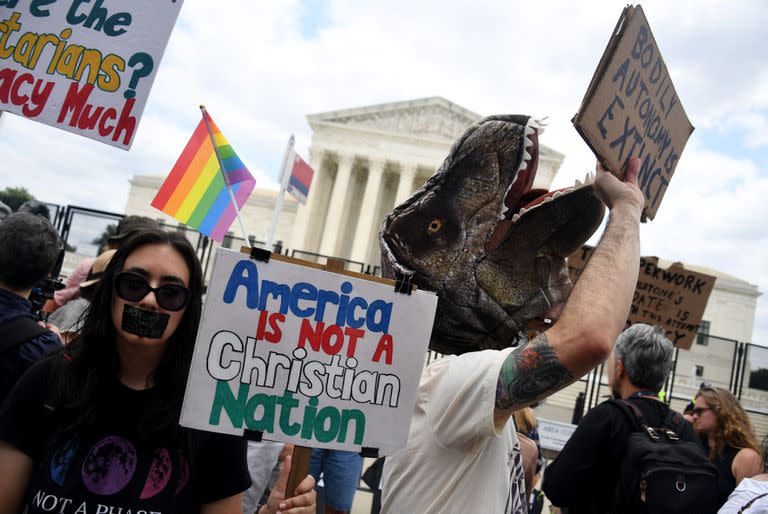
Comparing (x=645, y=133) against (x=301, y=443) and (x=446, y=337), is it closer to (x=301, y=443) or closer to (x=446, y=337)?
(x=446, y=337)

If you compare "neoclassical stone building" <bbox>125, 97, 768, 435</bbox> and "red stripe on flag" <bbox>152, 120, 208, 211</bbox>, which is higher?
"neoclassical stone building" <bbox>125, 97, 768, 435</bbox>

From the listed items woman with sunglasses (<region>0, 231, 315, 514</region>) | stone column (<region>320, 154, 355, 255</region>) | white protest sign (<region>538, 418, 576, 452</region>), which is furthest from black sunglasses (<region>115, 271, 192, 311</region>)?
stone column (<region>320, 154, 355, 255</region>)

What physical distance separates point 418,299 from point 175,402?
767 mm

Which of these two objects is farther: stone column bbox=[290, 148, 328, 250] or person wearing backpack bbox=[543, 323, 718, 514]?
stone column bbox=[290, 148, 328, 250]

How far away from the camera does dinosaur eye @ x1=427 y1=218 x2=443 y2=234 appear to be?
189cm

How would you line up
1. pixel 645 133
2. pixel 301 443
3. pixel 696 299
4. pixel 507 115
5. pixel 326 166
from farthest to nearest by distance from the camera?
pixel 326 166 < pixel 696 299 < pixel 645 133 < pixel 507 115 < pixel 301 443

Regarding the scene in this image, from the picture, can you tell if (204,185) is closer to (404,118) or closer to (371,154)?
(371,154)

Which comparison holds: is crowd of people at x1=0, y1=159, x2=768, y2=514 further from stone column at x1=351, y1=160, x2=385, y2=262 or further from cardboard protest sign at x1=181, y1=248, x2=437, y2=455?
stone column at x1=351, y1=160, x2=385, y2=262

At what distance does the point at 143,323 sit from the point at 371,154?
44.0 metres

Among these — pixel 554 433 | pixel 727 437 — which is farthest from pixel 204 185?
pixel 554 433

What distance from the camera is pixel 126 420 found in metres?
1.77

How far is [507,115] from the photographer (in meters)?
1.83

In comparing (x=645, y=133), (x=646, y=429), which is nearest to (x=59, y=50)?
(x=645, y=133)

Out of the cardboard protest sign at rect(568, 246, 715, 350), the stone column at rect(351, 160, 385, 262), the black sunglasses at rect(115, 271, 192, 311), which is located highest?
the stone column at rect(351, 160, 385, 262)
